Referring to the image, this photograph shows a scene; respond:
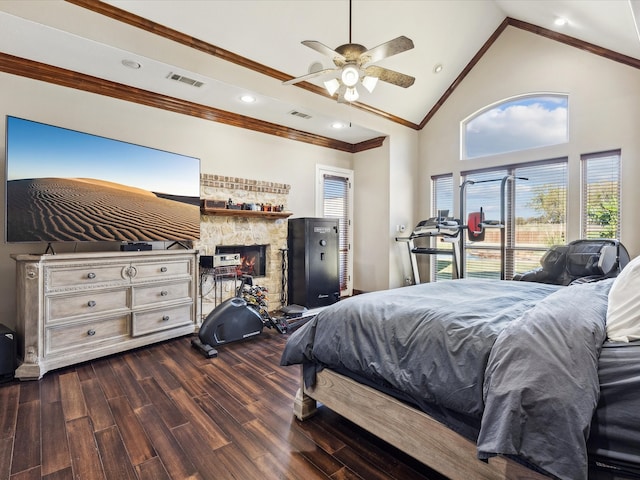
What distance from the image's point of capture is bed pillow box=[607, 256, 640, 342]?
123 centimetres

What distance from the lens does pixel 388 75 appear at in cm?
293

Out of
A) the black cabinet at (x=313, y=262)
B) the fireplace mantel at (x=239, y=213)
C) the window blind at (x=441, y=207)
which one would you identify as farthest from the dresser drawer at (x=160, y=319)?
the window blind at (x=441, y=207)

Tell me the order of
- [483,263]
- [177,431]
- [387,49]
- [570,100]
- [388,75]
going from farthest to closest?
1. [483,263]
2. [570,100]
3. [388,75]
4. [387,49]
5. [177,431]

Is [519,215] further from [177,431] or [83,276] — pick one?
[83,276]

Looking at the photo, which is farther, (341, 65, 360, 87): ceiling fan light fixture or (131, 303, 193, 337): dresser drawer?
(131, 303, 193, 337): dresser drawer

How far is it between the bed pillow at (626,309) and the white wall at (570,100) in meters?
3.47

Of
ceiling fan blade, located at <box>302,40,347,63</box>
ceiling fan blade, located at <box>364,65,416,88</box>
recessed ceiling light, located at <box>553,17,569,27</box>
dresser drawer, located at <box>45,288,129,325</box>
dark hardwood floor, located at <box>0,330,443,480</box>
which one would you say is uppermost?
recessed ceiling light, located at <box>553,17,569,27</box>

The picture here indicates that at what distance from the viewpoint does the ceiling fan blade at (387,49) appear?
2428 millimetres

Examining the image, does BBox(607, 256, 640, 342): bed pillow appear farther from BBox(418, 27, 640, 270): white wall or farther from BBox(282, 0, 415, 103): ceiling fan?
BBox(418, 27, 640, 270): white wall

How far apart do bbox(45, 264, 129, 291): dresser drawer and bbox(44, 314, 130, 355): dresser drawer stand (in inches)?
14.2

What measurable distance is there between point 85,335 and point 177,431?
167 cm

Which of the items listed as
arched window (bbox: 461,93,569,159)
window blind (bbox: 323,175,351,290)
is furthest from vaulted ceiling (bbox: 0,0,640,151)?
window blind (bbox: 323,175,351,290)

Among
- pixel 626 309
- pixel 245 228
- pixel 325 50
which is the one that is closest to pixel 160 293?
pixel 245 228

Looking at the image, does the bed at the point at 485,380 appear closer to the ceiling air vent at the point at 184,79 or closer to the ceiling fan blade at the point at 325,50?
the ceiling fan blade at the point at 325,50
